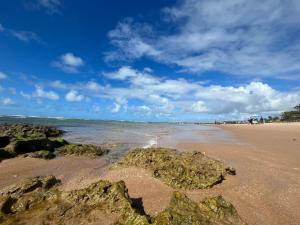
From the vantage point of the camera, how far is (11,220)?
17.3ft

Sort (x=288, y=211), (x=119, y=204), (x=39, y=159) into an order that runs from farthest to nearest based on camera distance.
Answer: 1. (x=39, y=159)
2. (x=288, y=211)
3. (x=119, y=204)

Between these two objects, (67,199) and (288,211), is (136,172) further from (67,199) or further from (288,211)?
(288,211)

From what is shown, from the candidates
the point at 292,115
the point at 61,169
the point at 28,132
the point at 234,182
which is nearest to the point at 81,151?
the point at 61,169

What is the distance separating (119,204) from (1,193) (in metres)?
3.31

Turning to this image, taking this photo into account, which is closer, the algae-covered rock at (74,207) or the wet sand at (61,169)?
the algae-covered rock at (74,207)

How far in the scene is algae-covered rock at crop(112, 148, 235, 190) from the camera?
8.23 m

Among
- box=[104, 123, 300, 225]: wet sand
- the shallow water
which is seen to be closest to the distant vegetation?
the shallow water

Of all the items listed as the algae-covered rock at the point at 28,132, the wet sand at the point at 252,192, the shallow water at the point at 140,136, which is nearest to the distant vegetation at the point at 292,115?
the shallow water at the point at 140,136

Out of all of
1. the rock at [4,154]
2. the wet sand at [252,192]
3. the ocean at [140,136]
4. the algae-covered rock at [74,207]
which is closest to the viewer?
the algae-covered rock at [74,207]

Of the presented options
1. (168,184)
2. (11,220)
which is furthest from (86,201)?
(168,184)

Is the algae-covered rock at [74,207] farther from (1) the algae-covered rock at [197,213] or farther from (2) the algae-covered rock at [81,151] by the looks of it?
(2) the algae-covered rock at [81,151]

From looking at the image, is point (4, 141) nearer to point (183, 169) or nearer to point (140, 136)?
point (183, 169)

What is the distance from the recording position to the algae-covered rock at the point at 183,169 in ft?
27.0

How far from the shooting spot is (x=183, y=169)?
348 inches
